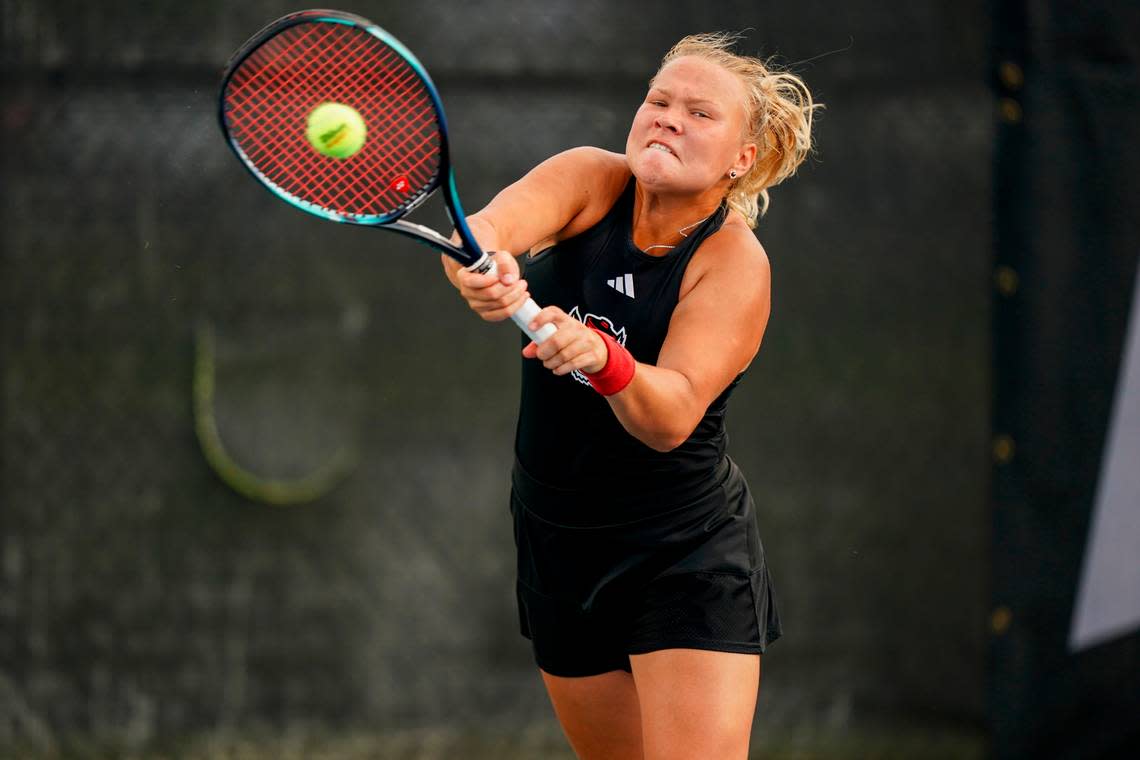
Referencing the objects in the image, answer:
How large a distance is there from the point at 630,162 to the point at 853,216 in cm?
161

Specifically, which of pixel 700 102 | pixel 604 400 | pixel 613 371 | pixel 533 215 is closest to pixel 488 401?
pixel 604 400

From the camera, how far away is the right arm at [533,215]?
78.5 inches

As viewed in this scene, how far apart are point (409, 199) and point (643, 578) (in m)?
0.77

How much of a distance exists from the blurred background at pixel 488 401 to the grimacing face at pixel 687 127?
1.35m

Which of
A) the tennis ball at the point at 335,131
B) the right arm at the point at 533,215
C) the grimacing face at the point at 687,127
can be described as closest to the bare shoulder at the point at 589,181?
the right arm at the point at 533,215

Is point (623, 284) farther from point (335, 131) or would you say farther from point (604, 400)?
point (335, 131)

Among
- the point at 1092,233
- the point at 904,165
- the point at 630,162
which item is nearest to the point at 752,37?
the point at 904,165

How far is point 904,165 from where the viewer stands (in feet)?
12.5

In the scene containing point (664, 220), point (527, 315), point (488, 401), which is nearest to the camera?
point (527, 315)

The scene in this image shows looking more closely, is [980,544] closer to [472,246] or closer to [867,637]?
[867,637]

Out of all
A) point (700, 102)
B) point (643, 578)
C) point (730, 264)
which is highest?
point (700, 102)

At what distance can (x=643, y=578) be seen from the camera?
243 centimetres

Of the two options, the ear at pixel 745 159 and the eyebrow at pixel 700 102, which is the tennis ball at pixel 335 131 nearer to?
the eyebrow at pixel 700 102

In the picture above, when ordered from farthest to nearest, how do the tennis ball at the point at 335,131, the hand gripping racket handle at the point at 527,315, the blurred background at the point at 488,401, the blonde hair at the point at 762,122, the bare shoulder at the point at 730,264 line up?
the blurred background at the point at 488,401 < the blonde hair at the point at 762,122 < the bare shoulder at the point at 730,264 < the tennis ball at the point at 335,131 < the hand gripping racket handle at the point at 527,315
